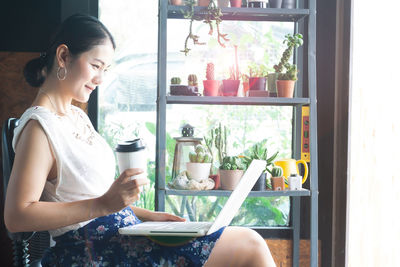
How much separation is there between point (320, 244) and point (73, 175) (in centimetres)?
166

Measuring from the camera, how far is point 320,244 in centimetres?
257

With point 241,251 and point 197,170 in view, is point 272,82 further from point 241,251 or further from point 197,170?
point 241,251

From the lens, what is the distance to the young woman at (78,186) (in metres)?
1.22

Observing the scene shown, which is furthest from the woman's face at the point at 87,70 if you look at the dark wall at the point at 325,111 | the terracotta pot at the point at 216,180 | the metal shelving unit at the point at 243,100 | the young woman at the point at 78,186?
the dark wall at the point at 325,111

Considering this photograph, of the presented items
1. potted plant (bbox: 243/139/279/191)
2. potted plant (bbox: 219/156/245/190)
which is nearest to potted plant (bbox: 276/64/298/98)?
potted plant (bbox: 243/139/279/191)

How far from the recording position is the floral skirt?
1.32 m

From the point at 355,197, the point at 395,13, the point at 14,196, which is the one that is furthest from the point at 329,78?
the point at 14,196

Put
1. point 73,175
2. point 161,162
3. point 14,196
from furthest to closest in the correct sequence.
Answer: point 161,162 → point 73,175 → point 14,196

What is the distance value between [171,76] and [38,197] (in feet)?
4.61

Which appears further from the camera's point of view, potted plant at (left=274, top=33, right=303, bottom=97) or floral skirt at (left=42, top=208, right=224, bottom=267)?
potted plant at (left=274, top=33, right=303, bottom=97)

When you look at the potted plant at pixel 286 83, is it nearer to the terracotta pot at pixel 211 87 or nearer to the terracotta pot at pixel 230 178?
the terracotta pot at pixel 211 87

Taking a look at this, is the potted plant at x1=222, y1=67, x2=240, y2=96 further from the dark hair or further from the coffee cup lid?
the coffee cup lid

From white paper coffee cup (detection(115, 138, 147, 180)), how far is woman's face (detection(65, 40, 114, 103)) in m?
0.38

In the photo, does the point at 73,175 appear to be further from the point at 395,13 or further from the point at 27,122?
the point at 395,13
